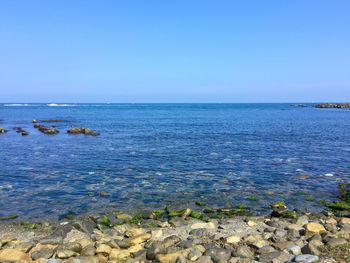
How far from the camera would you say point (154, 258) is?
11.3 m

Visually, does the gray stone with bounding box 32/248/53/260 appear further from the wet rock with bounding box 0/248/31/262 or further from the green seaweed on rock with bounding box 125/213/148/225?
the green seaweed on rock with bounding box 125/213/148/225

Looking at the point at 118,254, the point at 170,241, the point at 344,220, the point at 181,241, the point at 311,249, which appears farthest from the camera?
the point at 344,220

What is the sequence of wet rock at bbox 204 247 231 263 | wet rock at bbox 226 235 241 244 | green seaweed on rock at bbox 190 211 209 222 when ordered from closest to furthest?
wet rock at bbox 204 247 231 263
wet rock at bbox 226 235 241 244
green seaweed on rock at bbox 190 211 209 222

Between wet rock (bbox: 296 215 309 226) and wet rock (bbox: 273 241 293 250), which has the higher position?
wet rock (bbox: 273 241 293 250)

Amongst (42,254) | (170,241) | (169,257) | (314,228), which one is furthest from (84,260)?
(314,228)

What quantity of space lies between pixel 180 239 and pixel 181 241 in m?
0.24

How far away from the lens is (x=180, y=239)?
12.9 metres

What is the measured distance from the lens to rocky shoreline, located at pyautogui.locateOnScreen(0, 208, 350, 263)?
11180mm

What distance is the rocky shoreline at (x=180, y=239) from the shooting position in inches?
440

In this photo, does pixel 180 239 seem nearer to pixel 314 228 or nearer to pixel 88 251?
pixel 88 251

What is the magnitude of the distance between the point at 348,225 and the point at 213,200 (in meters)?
6.76

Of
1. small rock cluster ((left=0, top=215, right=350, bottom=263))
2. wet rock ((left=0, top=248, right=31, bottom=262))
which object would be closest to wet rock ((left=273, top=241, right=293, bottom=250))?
small rock cluster ((left=0, top=215, right=350, bottom=263))

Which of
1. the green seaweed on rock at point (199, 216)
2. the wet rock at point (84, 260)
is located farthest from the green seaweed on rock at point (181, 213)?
the wet rock at point (84, 260)

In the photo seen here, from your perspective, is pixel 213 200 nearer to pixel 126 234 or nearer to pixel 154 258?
pixel 126 234
